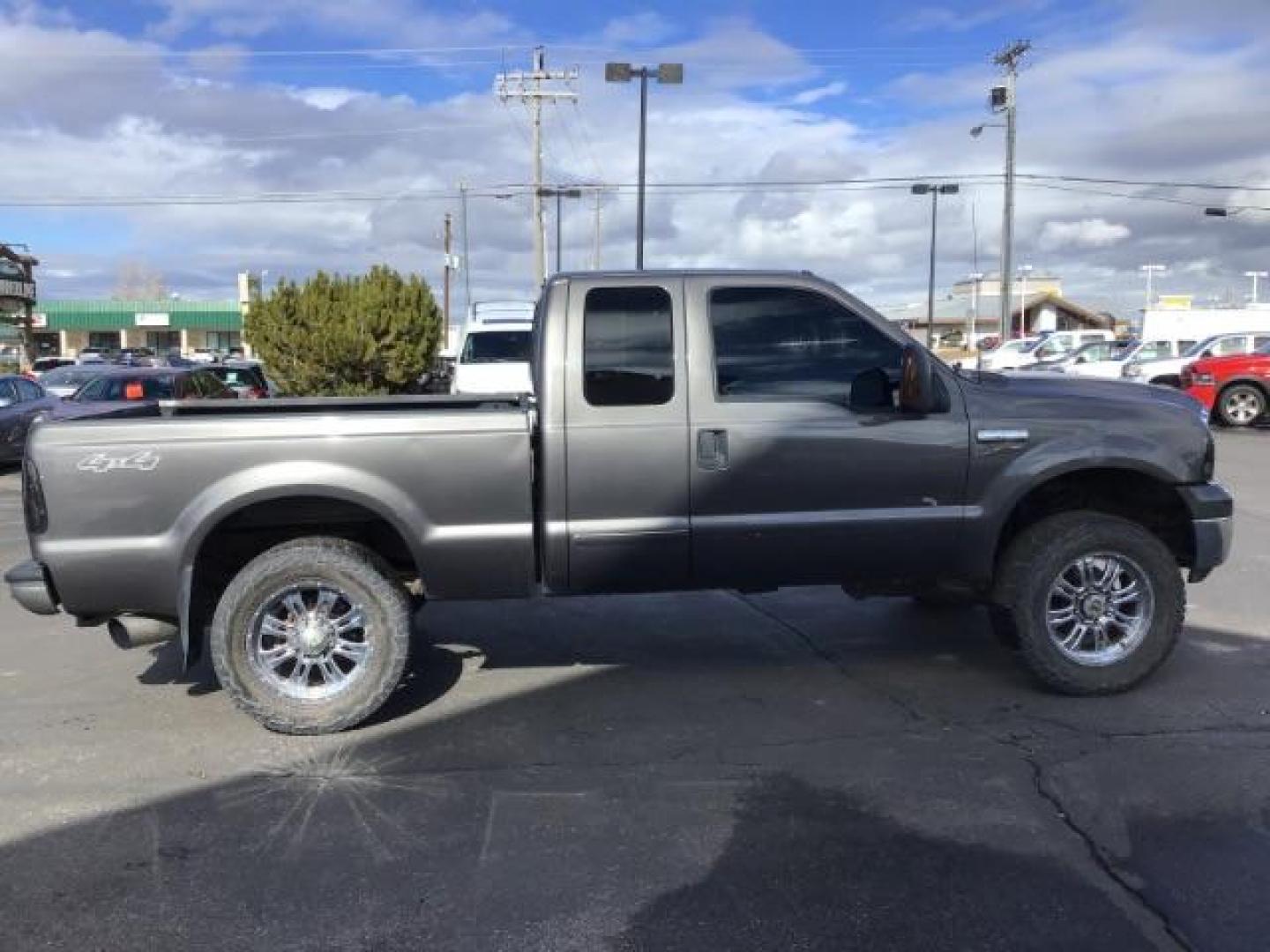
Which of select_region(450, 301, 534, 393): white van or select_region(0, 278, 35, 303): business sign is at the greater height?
select_region(0, 278, 35, 303): business sign

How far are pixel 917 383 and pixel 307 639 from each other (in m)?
2.93

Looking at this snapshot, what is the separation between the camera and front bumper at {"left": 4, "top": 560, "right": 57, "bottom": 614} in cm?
478

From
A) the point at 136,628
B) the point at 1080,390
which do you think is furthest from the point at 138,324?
the point at 1080,390

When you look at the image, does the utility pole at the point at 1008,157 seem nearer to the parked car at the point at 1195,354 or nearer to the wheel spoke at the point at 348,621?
the parked car at the point at 1195,354

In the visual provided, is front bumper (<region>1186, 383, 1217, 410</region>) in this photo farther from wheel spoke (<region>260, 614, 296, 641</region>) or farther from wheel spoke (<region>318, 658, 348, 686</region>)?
wheel spoke (<region>260, 614, 296, 641</region>)

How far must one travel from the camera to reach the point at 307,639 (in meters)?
4.96

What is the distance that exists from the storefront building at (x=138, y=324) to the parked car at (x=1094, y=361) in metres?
88.8

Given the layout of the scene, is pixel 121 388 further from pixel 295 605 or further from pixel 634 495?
pixel 634 495

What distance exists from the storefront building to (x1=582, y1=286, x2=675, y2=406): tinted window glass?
105712 millimetres

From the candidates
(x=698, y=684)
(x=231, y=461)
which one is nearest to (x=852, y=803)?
(x=698, y=684)

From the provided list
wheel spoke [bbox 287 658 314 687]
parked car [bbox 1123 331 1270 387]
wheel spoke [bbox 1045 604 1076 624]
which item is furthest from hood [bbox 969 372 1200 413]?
parked car [bbox 1123 331 1270 387]

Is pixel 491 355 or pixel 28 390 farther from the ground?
pixel 491 355

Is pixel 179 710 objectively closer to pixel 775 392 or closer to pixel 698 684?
pixel 698 684

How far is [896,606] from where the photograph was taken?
280 inches
